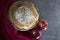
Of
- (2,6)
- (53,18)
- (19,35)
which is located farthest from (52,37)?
(2,6)

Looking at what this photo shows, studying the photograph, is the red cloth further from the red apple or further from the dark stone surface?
the dark stone surface

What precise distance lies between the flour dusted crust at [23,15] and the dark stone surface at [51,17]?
203 millimetres

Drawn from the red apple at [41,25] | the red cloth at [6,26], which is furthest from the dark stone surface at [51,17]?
the red cloth at [6,26]

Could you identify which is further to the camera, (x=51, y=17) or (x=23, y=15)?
(x=51, y=17)

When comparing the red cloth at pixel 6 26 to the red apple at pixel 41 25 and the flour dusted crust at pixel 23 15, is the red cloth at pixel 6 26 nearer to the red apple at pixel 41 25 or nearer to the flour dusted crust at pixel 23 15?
the flour dusted crust at pixel 23 15

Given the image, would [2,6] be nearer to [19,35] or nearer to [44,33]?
[19,35]

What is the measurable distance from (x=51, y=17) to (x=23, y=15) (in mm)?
333

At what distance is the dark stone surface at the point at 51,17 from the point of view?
1.55 metres

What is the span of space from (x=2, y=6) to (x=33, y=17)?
0.24 m

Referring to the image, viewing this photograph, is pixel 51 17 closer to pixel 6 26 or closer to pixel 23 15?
pixel 23 15

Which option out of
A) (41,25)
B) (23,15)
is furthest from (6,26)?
(41,25)

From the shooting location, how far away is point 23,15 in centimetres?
133

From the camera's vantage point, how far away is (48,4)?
1.56 m

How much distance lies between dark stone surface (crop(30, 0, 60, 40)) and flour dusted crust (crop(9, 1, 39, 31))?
8.0 inches
